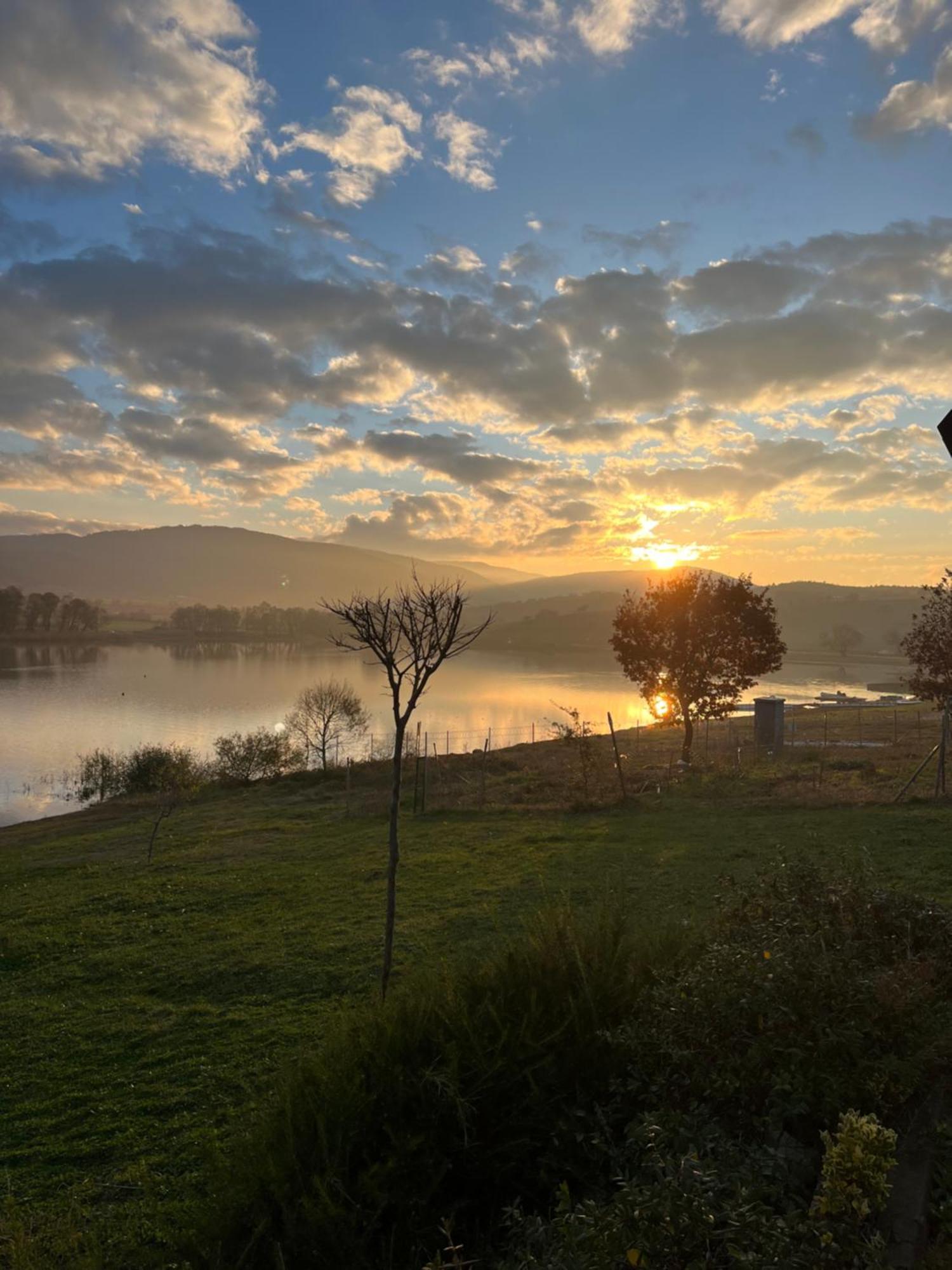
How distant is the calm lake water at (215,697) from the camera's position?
45125 millimetres

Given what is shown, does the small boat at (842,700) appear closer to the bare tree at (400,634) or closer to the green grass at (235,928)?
the green grass at (235,928)

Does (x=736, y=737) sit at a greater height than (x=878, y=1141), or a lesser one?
lesser

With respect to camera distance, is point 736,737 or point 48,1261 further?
point 736,737

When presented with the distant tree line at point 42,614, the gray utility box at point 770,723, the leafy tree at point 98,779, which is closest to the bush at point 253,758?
the leafy tree at point 98,779

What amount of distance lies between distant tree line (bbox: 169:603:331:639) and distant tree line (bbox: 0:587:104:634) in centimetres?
2107

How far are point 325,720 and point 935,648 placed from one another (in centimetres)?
3256

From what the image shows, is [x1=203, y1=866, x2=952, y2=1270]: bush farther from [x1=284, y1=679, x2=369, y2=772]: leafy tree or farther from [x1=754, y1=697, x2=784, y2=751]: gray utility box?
[x1=284, y1=679, x2=369, y2=772]: leafy tree

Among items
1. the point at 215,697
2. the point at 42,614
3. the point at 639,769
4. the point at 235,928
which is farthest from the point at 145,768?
the point at 42,614

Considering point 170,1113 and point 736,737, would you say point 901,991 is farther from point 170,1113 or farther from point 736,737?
point 736,737

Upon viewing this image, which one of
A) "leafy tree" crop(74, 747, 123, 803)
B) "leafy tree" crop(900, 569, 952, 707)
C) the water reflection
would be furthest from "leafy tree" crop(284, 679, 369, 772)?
the water reflection

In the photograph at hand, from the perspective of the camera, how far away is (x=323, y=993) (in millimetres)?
7984

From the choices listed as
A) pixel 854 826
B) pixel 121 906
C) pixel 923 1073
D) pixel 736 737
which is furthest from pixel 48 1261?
pixel 736 737

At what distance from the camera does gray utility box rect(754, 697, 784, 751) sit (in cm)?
2847

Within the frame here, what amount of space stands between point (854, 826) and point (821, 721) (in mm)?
29586
